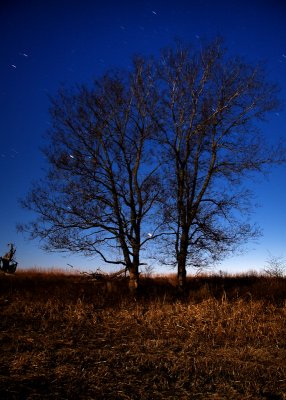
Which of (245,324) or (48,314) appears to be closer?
(245,324)

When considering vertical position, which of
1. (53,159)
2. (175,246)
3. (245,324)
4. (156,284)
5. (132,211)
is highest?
(53,159)

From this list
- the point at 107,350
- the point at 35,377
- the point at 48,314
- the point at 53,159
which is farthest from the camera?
the point at 53,159

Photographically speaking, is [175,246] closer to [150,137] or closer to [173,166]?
[173,166]

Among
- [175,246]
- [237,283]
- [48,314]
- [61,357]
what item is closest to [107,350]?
[61,357]

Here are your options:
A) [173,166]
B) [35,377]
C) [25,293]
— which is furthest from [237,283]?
[35,377]

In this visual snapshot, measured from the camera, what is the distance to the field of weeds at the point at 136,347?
5191 millimetres

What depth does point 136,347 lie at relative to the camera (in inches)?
296

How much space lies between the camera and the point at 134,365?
6.29 m

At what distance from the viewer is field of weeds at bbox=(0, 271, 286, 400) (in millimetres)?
5191

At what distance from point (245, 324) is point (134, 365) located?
4364 mm

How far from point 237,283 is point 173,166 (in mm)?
6958

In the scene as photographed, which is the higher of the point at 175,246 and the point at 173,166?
the point at 173,166

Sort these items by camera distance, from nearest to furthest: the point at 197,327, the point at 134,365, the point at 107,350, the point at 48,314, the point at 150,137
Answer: the point at 134,365
the point at 107,350
the point at 197,327
the point at 48,314
the point at 150,137

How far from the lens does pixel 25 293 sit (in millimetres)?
13133
